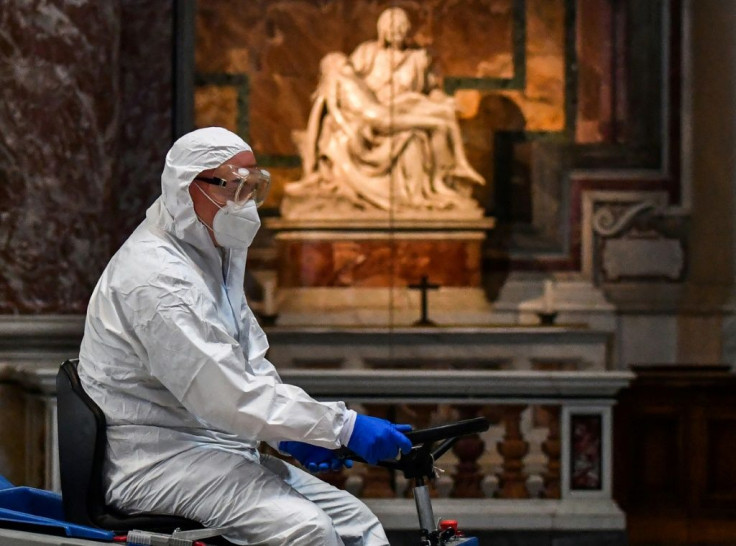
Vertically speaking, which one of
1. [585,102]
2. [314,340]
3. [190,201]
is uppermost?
[585,102]

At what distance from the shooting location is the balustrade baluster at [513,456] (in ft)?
21.7

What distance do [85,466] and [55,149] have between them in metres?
3.73

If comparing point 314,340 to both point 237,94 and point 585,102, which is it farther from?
point 585,102

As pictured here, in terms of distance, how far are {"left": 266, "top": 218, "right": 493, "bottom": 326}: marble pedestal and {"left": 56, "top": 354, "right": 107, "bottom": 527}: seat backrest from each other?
6.13 metres

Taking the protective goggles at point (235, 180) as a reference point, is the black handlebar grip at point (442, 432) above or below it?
below

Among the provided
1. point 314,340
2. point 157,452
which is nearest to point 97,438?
point 157,452

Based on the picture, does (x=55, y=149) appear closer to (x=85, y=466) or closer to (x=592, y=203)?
(x=85, y=466)

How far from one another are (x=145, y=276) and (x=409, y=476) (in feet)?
2.50

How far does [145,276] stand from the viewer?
3.20m

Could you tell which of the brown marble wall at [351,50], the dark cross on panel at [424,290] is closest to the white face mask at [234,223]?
the dark cross on panel at [424,290]

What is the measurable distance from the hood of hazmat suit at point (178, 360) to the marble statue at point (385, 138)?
5.97 metres

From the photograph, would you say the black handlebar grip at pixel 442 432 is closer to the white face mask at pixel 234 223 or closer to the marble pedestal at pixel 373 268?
the white face mask at pixel 234 223

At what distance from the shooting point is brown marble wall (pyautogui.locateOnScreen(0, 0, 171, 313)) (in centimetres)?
658

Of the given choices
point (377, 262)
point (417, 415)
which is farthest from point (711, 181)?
point (417, 415)
